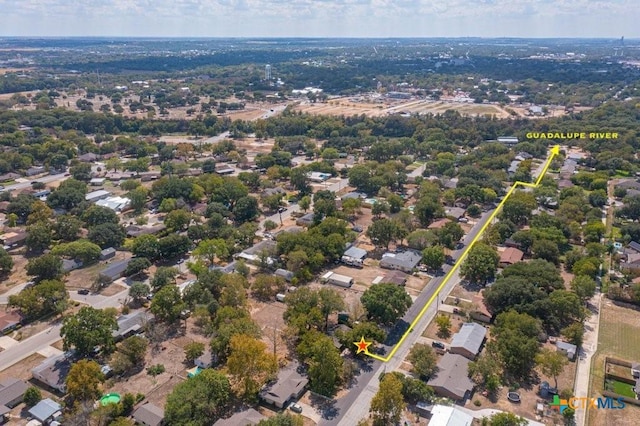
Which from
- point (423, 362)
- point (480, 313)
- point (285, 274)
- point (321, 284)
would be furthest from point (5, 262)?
point (480, 313)

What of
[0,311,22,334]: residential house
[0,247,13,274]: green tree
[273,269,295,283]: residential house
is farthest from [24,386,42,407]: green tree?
[273,269,295,283]: residential house

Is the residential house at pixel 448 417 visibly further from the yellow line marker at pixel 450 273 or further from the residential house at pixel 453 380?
the yellow line marker at pixel 450 273

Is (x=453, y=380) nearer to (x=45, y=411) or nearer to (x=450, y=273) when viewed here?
Result: (x=450, y=273)

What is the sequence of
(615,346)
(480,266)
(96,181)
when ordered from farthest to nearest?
(96,181) < (480,266) < (615,346)

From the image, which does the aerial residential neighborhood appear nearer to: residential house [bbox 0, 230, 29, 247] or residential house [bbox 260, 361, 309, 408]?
residential house [bbox 260, 361, 309, 408]

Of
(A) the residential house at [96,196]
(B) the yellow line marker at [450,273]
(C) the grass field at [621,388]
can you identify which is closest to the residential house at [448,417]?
(B) the yellow line marker at [450,273]

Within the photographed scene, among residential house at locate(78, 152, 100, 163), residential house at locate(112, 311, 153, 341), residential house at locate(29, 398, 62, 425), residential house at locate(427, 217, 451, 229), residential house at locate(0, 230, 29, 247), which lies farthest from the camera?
residential house at locate(78, 152, 100, 163)

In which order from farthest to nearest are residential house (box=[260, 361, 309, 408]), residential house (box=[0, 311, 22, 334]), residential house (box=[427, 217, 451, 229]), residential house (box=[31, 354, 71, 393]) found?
residential house (box=[427, 217, 451, 229])
residential house (box=[0, 311, 22, 334])
residential house (box=[31, 354, 71, 393])
residential house (box=[260, 361, 309, 408])
